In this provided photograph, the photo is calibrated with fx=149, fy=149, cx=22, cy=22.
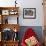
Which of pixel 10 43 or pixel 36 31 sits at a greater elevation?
pixel 36 31

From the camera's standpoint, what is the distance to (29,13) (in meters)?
5.44

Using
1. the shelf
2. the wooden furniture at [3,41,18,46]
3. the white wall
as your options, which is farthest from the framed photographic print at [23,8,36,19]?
the wooden furniture at [3,41,18,46]

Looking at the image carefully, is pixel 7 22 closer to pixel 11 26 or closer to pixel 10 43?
pixel 11 26

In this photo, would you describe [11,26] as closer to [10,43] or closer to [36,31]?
[10,43]

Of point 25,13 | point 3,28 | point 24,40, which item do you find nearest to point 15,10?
point 25,13

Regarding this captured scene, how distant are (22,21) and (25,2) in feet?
2.32

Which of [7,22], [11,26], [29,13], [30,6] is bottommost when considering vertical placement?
[11,26]

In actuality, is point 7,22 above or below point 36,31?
above

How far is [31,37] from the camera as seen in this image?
5.03 m

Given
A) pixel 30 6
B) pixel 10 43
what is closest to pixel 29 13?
pixel 30 6

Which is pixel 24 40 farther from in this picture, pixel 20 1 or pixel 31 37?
pixel 20 1

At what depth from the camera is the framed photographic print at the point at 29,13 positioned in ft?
17.8

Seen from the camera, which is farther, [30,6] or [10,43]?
[30,6]

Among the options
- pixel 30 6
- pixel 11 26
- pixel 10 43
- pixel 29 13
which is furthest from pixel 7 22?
pixel 30 6
